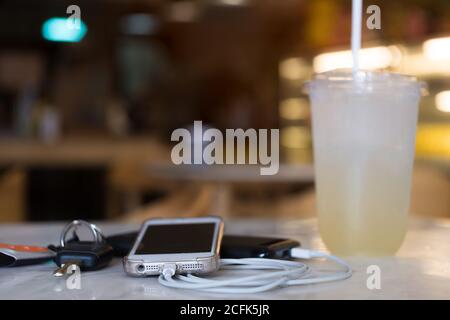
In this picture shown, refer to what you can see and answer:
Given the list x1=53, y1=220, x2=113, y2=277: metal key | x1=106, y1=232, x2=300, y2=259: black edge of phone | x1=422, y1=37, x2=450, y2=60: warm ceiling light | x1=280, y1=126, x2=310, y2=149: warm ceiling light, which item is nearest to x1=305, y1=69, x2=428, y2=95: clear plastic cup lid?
x1=106, y1=232, x2=300, y2=259: black edge of phone

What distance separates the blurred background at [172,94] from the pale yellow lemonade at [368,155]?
202 mm

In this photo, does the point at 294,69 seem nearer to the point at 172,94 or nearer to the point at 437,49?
the point at 437,49

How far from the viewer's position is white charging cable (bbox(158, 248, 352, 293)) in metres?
0.50

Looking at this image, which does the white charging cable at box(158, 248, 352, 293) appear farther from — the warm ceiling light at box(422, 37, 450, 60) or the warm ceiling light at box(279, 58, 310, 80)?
the warm ceiling light at box(279, 58, 310, 80)

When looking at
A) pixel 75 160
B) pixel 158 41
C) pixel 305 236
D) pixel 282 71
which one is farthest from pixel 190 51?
pixel 305 236

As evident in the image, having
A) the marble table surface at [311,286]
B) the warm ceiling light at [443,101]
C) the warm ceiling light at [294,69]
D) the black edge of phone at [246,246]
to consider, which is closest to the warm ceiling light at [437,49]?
the warm ceiling light at [443,101]

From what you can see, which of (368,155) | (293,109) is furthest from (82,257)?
(293,109)

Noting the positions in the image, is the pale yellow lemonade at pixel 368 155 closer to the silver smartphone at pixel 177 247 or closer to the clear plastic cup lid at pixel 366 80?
the clear plastic cup lid at pixel 366 80

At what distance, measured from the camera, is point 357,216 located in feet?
2.19

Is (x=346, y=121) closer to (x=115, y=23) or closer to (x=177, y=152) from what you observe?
(x=177, y=152)

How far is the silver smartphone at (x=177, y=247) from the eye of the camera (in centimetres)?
54

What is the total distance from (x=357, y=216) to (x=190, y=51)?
5.75 m

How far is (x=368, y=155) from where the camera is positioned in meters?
0.67

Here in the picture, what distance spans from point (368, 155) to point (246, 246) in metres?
0.17
